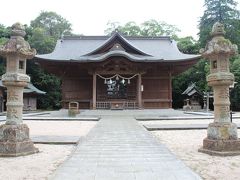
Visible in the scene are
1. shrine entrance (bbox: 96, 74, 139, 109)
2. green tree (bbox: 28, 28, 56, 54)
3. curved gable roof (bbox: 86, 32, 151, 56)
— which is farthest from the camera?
green tree (bbox: 28, 28, 56, 54)

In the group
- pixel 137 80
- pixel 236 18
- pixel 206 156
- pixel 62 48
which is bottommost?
pixel 206 156

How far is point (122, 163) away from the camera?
6.50 m

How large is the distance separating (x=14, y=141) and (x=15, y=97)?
1.12 metres

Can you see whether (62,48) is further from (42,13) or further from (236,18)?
(42,13)

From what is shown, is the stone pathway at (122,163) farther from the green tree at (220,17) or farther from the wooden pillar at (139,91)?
the green tree at (220,17)

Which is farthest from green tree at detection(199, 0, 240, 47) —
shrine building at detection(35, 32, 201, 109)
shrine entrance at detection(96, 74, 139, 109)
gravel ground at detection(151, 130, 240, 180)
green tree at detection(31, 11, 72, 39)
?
gravel ground at detection(151, 130, 240, 180)

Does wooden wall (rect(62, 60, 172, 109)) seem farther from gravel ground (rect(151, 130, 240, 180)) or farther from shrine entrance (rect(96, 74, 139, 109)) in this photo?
gravel ground (rect(151, 130, 240, 180))

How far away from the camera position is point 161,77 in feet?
85.7

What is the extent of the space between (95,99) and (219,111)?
16.3m

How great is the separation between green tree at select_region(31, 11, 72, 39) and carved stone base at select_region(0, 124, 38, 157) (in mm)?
57517

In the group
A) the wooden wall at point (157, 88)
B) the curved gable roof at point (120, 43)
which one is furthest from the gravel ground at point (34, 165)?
the curved gable roof at point (120, 43)

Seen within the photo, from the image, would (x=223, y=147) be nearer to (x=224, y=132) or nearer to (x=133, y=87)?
(x=224, y=132)

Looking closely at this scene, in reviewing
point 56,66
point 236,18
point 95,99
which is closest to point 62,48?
point 56,66

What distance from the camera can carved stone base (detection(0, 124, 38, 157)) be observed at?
7.51 meters
